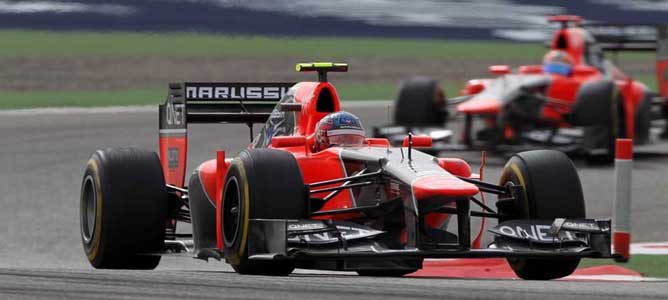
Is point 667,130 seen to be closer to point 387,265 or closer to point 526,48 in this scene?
point 387,265

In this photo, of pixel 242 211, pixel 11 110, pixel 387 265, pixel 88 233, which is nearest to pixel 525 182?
pixel 387 265

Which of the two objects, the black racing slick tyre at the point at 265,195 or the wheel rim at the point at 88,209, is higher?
the black racing slick tyre at the point at 265,195

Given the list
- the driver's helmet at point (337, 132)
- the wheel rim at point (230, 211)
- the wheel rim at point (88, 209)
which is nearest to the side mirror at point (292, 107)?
the driver's helmet at point (337, 132)

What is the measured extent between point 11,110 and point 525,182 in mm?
15565

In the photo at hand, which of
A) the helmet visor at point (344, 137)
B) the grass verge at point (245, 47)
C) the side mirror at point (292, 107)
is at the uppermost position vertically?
the side mirror at point (292, 107)

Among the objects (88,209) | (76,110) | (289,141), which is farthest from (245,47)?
(289,141)

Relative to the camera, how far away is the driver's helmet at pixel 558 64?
62.7 feet

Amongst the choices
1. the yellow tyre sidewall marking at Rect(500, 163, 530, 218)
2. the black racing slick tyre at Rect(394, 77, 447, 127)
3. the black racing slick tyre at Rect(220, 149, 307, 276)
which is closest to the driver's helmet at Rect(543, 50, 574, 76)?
the black racing slick tyre at Rect(394, 77, 447, 127)

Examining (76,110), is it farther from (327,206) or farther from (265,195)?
(265,195)

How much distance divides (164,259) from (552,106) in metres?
8.42

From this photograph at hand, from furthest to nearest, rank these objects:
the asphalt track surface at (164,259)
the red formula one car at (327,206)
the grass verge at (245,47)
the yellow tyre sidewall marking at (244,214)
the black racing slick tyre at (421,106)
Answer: the grass verge at (245,47), the black racing slick tyre at (421,106), the yellow tyre sidewall marking at (244,214), the red formula one car at (327,206), the asphalt track surface at (164,259)

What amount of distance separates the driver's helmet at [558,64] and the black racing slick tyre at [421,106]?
1.44m

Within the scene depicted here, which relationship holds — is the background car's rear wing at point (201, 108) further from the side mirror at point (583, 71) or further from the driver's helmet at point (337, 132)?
the side mirror at point (583, 71)

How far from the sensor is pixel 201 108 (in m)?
10.9
